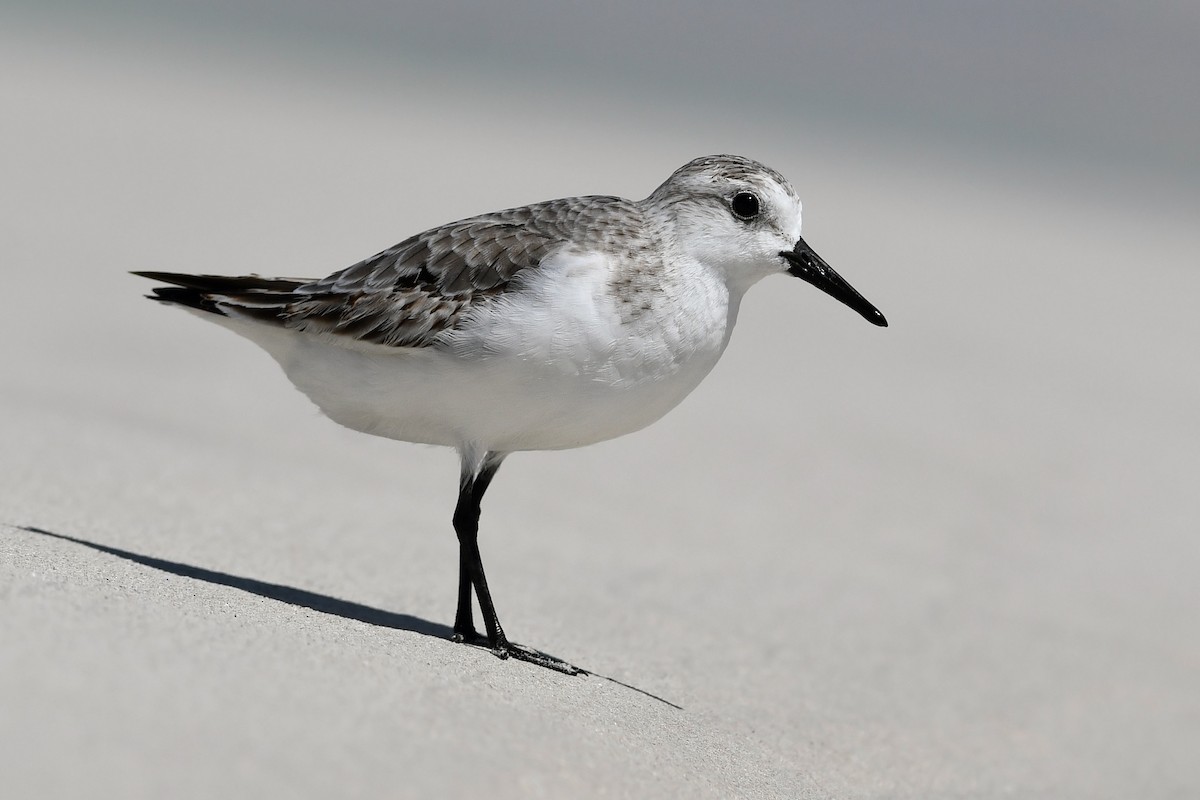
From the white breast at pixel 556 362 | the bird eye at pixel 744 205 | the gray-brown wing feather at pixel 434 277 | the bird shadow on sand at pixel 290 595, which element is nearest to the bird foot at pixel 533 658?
the bird shadow on sand at pixel 290 595

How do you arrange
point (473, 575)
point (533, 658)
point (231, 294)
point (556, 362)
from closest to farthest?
point (556, 362)
point (533, 658)
point (473, 575)
point (231, 294)

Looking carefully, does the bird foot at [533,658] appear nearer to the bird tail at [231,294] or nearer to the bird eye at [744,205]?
the bird tail at [231,294]

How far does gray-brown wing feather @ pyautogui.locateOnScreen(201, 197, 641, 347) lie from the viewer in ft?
16.5

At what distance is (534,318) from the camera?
15.8 feet

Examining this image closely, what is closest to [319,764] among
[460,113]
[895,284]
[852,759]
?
[852,759]

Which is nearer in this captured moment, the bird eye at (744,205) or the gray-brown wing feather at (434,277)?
the gray-brown wing feather at (434,277)

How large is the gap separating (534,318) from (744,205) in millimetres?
945

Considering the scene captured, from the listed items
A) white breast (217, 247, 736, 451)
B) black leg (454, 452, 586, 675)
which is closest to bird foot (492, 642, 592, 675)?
black leg (454, 452, 586, 675)

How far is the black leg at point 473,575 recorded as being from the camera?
522cm

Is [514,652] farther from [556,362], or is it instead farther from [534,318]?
[534,318]

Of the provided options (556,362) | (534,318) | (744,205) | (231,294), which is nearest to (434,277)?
(534,318)

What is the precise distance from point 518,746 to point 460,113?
2479 cm

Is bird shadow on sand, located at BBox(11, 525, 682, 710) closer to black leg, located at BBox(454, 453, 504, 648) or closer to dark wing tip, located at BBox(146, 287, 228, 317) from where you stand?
black leg, located at BBox(454, 453, 504, 648)

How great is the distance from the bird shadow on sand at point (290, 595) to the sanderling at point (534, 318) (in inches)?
11.2
